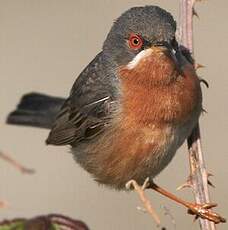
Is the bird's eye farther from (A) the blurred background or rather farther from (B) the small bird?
(A) the blurred background

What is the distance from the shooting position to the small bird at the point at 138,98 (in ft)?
17.5

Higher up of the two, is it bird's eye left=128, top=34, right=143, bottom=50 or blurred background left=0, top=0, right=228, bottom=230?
bird's eye left=128, top=34, right=143, bottom=50

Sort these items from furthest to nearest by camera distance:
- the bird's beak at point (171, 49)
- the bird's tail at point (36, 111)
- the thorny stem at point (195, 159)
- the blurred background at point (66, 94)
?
the blurred background at point (66, 94) < the bird's tail at point (36, 111) < the bird's beak at point (171, 49) < the thorny stem at point (195, 159)

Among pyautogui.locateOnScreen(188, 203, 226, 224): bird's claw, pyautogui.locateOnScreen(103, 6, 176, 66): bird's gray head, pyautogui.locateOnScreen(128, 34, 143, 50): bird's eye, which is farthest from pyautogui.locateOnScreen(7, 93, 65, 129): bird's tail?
pyautogui.locateOnScreen(188, 203, 226, 224): bird's claw

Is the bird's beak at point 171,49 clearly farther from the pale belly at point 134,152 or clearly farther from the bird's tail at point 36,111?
the bird's tail at point 36,111

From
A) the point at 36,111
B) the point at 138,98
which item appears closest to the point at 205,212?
the point at 138,98

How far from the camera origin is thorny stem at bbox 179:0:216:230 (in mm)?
4492

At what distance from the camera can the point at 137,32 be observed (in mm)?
5418

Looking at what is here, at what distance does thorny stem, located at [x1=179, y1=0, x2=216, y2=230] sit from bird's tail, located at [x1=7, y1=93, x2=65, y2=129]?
2397 mm

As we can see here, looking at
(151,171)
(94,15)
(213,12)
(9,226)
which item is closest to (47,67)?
(94,15)

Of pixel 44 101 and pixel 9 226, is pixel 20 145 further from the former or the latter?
pixel 9 226

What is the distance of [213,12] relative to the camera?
10.2 metres

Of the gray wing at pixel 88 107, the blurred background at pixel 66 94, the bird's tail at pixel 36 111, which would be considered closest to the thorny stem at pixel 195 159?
the gray wing at pixel 88 107

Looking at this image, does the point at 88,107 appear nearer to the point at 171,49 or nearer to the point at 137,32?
the point at 137,32
